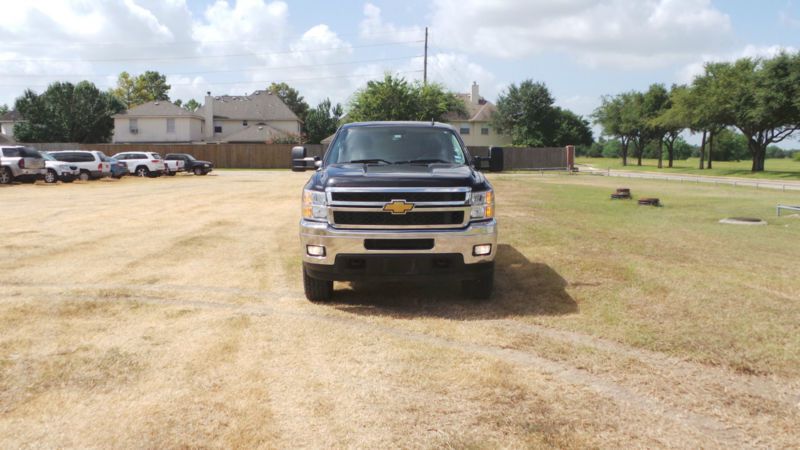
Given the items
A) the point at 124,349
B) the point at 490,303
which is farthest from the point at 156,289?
the point at 490,303

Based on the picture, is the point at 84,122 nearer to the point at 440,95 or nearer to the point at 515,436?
the point at 440,95

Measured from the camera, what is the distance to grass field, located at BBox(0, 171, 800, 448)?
3.61 m

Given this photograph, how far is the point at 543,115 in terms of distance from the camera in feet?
248

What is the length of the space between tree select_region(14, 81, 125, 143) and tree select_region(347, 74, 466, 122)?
33.3 m

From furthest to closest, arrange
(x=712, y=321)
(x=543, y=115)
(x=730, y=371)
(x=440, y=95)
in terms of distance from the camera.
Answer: (x=543, y=115) → (x=440, y=95) → (x=712, y=321) → (x=730, y=371)

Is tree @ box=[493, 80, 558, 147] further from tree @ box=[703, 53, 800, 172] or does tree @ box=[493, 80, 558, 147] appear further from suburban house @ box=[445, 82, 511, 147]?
tree @ box=[703, 53, 800, 172]

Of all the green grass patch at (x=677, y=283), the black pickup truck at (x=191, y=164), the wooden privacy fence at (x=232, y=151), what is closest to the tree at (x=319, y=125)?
the wooden privacy fence at (x=232, y=151)

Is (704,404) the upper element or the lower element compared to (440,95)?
lower

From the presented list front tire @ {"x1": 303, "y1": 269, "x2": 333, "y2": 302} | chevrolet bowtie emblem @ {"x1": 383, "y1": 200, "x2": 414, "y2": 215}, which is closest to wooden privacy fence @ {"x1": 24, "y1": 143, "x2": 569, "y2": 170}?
front tire @ {"x1": 303, "y1": 269, "x2": 333, "y2": 302}

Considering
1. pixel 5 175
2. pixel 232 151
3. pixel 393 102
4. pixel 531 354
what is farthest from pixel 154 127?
pixel 531 354

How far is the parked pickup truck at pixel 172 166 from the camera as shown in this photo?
122 ft

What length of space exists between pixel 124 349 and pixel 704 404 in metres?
4.36

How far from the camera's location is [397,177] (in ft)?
19.9

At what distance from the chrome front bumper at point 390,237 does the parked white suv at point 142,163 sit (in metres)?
33.2
